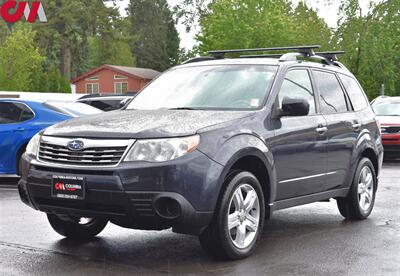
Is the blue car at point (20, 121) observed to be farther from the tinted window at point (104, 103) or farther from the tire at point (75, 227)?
the tinted window at point (104, 103)

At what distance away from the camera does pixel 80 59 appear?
7431 centimetres

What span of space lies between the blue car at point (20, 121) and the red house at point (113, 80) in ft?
203

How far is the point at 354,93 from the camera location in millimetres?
8367

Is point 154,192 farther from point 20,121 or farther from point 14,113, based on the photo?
point 14,113

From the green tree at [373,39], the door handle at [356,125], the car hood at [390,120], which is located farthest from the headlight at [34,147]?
the green tree at [373,39]

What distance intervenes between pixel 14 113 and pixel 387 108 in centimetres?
1039

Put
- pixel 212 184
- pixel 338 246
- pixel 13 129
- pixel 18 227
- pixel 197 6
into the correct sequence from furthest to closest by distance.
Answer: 1. pixel 197 6
2. pixel 13 129
3. pixel 18 227
4. pixel 338 246
5. pixel 212 184

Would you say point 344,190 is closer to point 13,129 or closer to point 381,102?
point 13,129

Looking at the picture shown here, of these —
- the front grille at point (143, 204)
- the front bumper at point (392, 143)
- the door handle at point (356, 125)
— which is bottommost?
the front bumper at point (392, 143)

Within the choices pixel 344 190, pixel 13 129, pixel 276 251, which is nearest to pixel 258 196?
pixel 276 251

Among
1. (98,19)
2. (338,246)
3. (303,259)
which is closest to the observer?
(303,259)


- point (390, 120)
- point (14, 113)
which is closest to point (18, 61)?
point (390, 120)

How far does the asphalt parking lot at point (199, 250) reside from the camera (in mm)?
5656

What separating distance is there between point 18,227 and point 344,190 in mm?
3547
